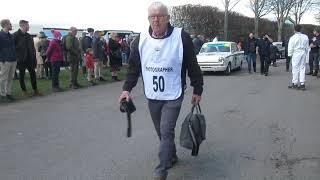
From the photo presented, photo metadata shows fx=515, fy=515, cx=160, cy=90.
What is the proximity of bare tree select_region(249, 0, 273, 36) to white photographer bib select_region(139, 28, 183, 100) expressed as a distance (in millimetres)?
38307

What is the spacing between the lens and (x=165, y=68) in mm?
5500

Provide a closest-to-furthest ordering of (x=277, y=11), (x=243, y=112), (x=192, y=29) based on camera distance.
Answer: (x=243, y=112), (x=192, y=29), (x=277, y=11)

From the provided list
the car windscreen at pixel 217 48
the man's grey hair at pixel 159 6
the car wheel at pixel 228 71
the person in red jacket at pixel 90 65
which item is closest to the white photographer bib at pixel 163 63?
the man's grey hair at pixel 159 6

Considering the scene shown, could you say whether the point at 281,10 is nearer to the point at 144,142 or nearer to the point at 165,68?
the point at 144,142

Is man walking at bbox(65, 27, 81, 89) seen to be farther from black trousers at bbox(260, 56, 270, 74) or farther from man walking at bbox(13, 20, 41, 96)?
black trousers at bbox(260, 56, 270, 74)

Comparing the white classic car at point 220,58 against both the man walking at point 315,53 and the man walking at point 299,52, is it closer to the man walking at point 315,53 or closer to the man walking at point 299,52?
the man walking at point 315,53

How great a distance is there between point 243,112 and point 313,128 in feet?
6.81

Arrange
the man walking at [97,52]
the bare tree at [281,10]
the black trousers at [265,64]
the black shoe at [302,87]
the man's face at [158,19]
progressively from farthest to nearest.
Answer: the bare tree at [281,10], the black trousers at [265,64], the man walking at [97,52], the black shoe at [302,87], the man's face at [158,19]

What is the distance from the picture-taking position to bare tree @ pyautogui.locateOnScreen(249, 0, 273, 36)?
44188 millimetres

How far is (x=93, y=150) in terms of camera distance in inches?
280

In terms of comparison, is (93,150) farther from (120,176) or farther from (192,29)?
(192,29)

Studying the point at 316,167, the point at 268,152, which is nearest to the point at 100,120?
the point at 268,152

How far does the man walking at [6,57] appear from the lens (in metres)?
12.0

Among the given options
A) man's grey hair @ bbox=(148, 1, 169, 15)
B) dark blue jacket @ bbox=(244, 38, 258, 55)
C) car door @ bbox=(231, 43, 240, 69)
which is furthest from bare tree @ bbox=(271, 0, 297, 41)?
man's grey hair @ bbox=(148, 1, 169, 15)
